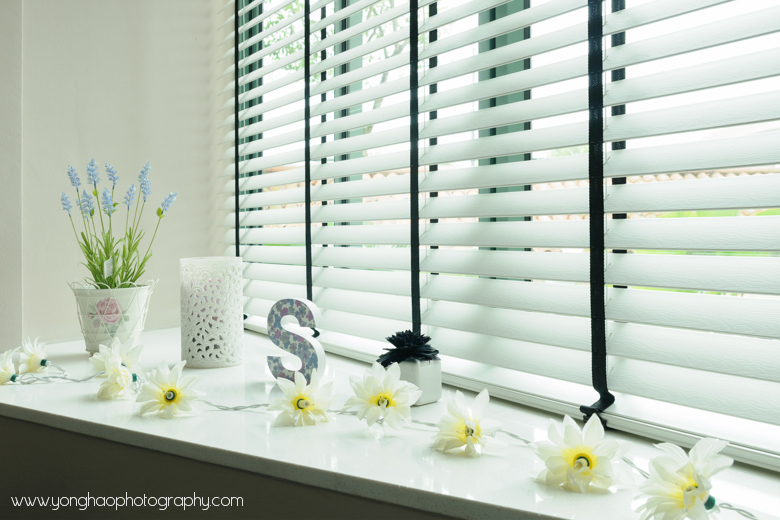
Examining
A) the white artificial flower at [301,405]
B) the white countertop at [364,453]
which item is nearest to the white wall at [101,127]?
the white countertop at [364,453]

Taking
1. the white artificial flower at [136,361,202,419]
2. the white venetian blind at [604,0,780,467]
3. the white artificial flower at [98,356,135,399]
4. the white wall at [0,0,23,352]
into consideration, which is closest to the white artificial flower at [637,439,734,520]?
the white venetian blind at [604,0,780,467]

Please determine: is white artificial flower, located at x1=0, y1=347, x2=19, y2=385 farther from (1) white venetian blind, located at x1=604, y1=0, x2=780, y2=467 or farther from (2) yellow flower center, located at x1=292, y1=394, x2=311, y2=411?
(1) white venetian blind, located at x1=604, y1=0, x2=780, y2=467

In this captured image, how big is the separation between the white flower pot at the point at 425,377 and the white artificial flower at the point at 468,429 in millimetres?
181

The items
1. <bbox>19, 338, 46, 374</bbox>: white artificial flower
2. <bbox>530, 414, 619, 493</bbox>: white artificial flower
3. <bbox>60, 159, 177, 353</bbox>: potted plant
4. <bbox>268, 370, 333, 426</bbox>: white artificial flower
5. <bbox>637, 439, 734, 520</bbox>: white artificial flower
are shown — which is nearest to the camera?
<bbox>637, 439, 734, 520</bbox>: white artificial flower

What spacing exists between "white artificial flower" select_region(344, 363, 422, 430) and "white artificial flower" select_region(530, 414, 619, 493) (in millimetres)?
234

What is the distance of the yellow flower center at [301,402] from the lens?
868mm

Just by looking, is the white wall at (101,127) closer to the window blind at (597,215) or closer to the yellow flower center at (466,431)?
the window blind at (597,215)

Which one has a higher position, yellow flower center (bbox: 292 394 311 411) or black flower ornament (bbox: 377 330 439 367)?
black flower ornament (bbox: 377 330 439 367)

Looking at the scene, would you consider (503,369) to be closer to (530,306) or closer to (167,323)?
(530,306)

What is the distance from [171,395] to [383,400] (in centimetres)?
40

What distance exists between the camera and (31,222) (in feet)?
5.19

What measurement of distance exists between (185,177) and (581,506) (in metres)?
1.81

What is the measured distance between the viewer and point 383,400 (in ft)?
2.67

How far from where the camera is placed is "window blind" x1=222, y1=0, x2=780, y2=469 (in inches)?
27.1
